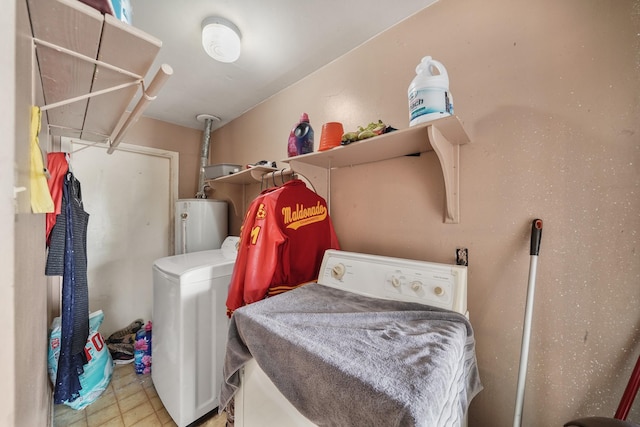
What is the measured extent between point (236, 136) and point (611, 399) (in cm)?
294

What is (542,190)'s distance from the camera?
35.1 inches

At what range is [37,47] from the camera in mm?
737

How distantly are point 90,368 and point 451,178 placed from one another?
256 cm

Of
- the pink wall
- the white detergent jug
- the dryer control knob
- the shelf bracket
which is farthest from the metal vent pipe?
the shelf bracket

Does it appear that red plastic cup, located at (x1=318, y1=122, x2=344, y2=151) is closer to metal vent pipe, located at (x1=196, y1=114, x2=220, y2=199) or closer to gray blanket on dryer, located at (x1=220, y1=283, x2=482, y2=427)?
gray blanket on dryer, located at (x1=220, y1=283, x2=482, y2=427)

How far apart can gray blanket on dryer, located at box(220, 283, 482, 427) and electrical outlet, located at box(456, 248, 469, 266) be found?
12.6 inches

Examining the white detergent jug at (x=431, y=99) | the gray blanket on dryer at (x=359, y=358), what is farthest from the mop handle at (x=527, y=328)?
the white detergent jug at (x=431, y=99)

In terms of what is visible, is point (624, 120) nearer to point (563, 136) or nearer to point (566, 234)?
point (563, 136)

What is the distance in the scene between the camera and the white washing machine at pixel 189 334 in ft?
4.38

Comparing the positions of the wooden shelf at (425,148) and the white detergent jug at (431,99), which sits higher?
the white detergent jug at (431,99)

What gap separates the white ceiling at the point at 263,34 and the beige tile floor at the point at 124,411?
2377mm

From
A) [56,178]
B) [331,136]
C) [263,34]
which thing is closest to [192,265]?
[56,178]

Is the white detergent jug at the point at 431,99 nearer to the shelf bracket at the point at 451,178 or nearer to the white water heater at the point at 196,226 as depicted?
the shelf bracket at the point at 451,178

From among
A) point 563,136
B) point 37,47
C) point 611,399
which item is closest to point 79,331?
point 37,47
